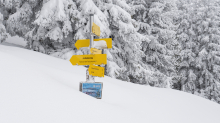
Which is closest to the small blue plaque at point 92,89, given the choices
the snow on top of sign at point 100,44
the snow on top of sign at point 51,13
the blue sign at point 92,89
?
the blue sign at point 92,89

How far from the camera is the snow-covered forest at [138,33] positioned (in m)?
8.17

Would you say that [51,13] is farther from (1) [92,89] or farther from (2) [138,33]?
(1) [92,89]

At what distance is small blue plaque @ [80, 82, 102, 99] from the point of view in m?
3.36

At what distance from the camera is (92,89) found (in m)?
3.39

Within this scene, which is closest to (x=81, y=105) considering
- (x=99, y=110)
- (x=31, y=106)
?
(x=99, y=110)

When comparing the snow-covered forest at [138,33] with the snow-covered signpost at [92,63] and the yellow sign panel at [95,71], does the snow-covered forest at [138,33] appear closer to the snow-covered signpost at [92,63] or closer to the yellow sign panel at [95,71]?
the snow-covered signpost at [92,63]

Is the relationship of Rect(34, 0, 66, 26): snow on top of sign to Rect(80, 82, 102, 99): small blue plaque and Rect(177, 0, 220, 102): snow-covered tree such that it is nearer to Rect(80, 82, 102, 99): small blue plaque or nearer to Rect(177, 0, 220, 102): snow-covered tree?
Rect(80, 82, 102, 99): small blue plaque

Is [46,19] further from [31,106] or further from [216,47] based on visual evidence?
[216,47]

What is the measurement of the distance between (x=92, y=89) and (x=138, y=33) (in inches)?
294

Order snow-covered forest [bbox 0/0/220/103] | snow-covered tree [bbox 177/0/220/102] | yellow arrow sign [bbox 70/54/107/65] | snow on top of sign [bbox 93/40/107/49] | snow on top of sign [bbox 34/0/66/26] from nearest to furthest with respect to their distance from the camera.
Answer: yellow arrow sign [bbox 70/54/107/65] < snow on top of sign [bbox 93/40/107/49] < snow on top of sign [bbox 34/0/66/26] < snow-covered forest [bbox 0/0/220/103] < snow-covered tree [bbox 177/0/220/102]

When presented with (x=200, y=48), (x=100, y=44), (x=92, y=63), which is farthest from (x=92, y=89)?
(x=200, y=48)

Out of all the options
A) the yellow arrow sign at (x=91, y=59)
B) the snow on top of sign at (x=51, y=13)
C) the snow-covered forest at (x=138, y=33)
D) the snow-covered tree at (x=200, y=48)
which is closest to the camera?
the yellow arrow sign at (x=91, y=59)

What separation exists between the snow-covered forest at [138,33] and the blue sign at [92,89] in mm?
4653

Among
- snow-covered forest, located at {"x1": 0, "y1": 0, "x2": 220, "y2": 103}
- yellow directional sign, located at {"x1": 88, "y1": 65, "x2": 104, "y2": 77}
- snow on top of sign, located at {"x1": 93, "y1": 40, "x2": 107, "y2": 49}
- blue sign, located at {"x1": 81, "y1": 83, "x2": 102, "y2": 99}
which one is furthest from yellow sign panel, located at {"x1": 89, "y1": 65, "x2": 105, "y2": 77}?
snow-covered forest, located at {"x1": 0, "y1": 0, "x2": 220, "y2": 103}
